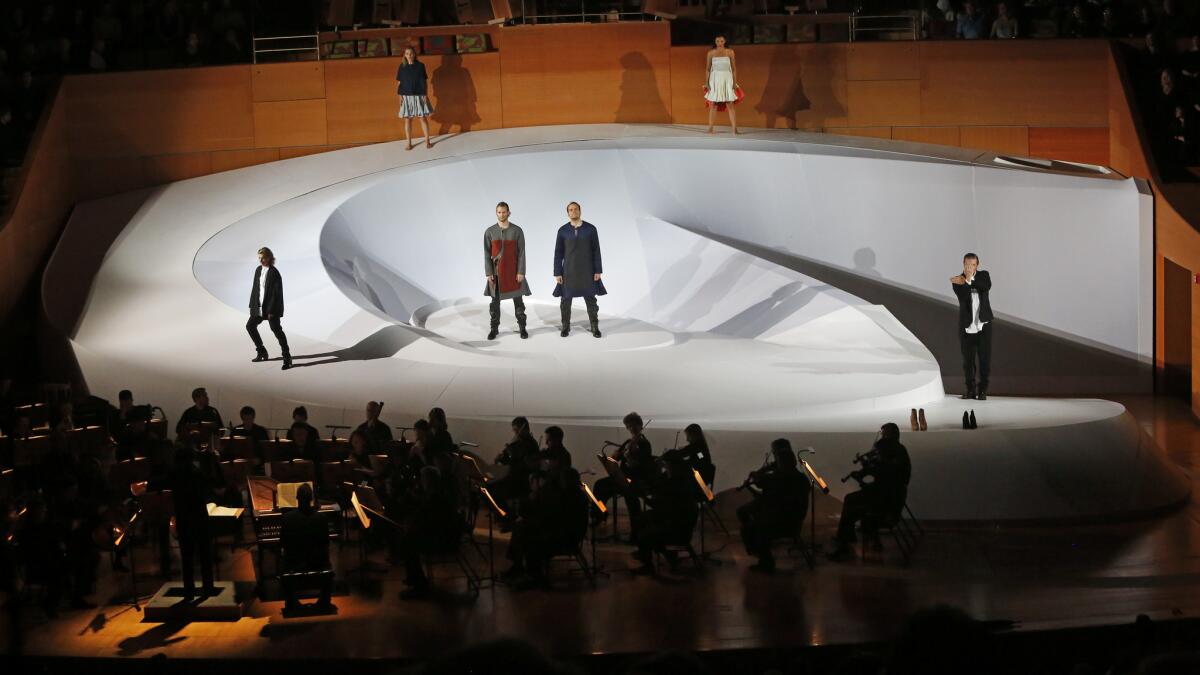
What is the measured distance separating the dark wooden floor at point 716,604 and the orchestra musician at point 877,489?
0.29 metres

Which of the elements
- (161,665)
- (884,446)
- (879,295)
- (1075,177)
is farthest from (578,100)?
(161,665)

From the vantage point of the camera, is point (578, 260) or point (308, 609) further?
point (578, 260)

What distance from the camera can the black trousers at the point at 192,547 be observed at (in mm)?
9156

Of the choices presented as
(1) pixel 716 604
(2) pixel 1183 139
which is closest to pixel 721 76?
(2) pixel 1183 139

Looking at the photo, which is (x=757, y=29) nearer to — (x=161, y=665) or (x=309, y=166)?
(x=309, y=166)

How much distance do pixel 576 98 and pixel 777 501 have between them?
9.72 metres

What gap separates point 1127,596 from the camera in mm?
9031

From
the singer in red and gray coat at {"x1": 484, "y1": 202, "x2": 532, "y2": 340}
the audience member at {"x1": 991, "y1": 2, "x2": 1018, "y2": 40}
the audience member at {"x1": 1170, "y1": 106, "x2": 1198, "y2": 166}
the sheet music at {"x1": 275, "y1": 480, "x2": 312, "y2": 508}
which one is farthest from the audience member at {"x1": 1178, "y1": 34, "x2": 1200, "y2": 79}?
the sheet music at {"x1": 275, "y1": 480, "x2": 312, "y2": 508}

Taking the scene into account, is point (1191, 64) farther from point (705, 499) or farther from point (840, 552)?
point (705, 499)

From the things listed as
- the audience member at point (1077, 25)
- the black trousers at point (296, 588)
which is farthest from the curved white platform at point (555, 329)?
the audience member at point (1077, 25)

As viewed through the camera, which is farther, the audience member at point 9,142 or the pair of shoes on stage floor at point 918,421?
the audience member at point 9,142

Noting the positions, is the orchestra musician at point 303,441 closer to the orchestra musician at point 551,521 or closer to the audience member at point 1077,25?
the orchestra musician at point 551,521

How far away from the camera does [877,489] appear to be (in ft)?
32.9

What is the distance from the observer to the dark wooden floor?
8477 mm
